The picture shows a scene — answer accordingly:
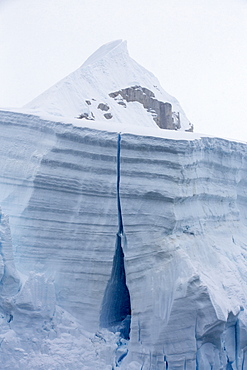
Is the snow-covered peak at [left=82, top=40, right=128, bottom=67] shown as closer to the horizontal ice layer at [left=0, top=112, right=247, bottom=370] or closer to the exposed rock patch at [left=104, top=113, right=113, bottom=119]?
the exposed rock patch at [left=104, top=113, right=113, bottom=119]

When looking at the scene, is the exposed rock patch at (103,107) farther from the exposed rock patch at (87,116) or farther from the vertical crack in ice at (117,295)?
the vertical crack in ice at (117,295)

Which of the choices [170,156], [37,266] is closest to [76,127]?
[170,156]

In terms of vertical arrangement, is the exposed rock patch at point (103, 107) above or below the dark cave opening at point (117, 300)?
above

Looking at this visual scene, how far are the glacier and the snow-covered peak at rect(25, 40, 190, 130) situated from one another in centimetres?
394

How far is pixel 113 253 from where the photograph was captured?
229 inches

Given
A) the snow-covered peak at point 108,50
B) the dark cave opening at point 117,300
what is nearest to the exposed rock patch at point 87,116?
the snow-covered peak at point 108,50

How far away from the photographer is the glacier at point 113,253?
5.39 m

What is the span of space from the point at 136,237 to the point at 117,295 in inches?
32.5

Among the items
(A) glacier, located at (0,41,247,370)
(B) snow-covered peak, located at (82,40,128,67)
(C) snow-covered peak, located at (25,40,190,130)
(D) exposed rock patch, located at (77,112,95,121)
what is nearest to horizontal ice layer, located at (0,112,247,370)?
(A) glacier, located at (0,41,247,370)

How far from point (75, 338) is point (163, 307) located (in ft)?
3.57

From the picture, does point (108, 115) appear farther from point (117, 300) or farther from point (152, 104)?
point (117, 300)

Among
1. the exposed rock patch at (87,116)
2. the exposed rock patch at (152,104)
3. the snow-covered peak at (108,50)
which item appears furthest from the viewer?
the snow-covered peak at (108,50)

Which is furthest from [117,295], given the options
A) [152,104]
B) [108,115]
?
[152,104]

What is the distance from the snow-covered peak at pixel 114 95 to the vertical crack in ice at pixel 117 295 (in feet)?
15.3
